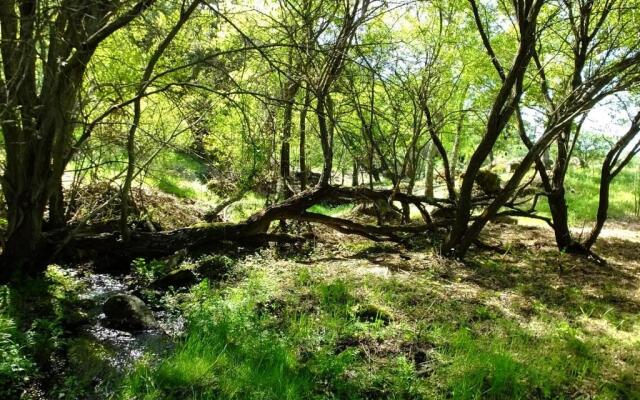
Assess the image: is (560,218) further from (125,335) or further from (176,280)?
(125,335)

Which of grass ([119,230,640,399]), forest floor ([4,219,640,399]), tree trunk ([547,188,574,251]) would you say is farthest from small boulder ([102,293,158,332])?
tree trunk ([547,188,574,251])

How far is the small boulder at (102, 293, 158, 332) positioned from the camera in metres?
4.80

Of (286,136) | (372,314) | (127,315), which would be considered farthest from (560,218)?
(127,315)

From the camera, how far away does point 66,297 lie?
5258 millimetres

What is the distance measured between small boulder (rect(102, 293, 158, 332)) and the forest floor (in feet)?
1.16

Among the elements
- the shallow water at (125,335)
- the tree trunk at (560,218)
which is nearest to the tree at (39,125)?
the shallow water at (125,335)

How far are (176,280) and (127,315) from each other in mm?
1261

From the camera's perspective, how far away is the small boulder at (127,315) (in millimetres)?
4801

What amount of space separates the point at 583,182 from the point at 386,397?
1593 centimetres

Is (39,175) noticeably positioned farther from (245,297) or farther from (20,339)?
(245,297)

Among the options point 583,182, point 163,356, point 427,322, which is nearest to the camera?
point 163,356

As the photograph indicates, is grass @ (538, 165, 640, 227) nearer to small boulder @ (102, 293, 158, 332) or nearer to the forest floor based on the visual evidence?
the forest floor

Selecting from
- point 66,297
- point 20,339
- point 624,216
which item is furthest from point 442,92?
point 20,339

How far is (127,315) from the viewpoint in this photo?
4.86 meters
